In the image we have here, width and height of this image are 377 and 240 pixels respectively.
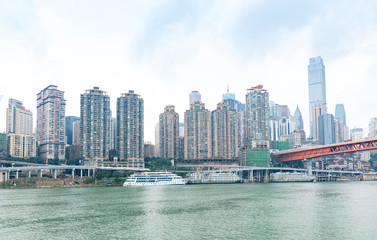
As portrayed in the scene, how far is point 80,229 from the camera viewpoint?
3912 centimetres

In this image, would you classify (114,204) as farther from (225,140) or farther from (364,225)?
(225,140)

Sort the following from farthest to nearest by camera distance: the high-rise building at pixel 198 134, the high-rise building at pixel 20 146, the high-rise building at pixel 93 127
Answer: the high-rise building at pixel 198 134 → the high-rise building at pixel 20 146 → the high-rise building at pixel 93 127

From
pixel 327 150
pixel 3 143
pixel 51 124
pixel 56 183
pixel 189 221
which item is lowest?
pixel 56 183

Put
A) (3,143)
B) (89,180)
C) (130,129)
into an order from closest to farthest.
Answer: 1. (89,180)
2. (130,129)
3. (3,143)

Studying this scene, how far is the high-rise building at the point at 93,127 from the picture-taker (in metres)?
158

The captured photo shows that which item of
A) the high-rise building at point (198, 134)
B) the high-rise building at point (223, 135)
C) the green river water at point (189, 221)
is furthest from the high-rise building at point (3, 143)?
the green river water at point (189, 221)

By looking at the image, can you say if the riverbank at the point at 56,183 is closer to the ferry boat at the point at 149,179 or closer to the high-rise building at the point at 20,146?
the ferry boat at the point at 149,179

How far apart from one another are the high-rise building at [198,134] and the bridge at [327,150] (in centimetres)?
3984

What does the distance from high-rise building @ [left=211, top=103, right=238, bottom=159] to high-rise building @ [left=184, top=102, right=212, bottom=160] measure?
2.63 m

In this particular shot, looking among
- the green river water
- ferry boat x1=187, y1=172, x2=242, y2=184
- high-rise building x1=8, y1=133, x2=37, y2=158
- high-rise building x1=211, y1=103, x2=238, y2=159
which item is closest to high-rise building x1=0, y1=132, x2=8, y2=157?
high-rise building x1=8, y1=133, x2=37, y2=158

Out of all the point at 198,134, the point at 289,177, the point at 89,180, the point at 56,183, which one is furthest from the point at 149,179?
the point at 289,177

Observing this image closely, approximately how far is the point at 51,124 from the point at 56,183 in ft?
218

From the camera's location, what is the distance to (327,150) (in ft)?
519

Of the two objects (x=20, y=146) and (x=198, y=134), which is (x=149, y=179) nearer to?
(x=198, y=134)
